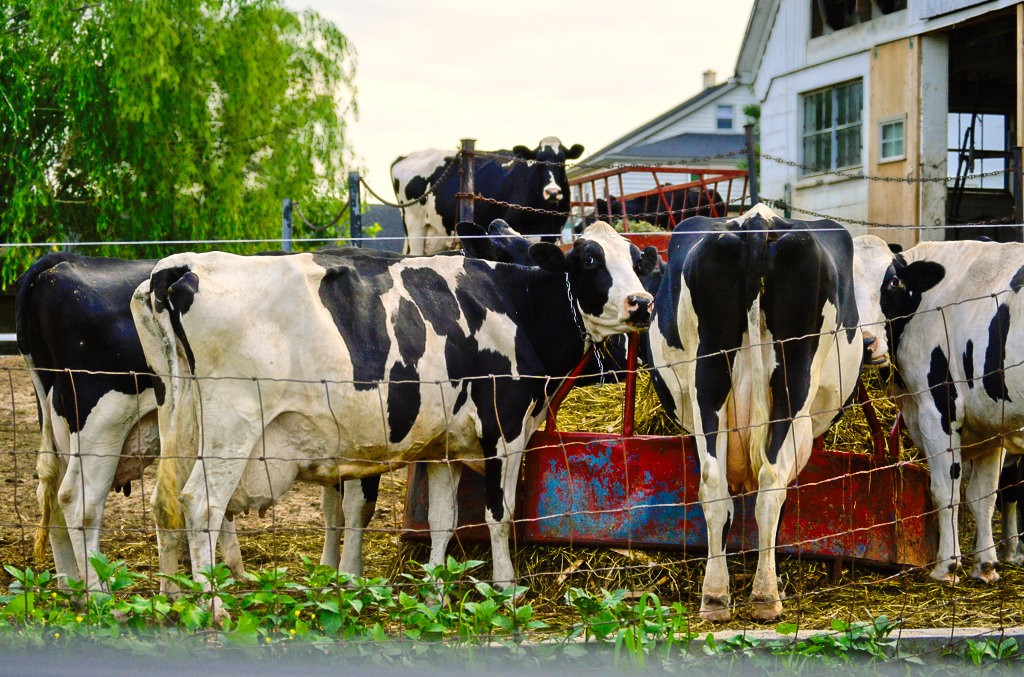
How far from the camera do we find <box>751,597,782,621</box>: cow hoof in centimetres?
587

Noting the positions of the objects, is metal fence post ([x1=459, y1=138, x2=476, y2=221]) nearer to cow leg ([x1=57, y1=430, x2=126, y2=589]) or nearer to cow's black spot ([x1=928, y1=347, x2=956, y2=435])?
cow leg ([x1=57, y1=430, x2=126, y2=589])

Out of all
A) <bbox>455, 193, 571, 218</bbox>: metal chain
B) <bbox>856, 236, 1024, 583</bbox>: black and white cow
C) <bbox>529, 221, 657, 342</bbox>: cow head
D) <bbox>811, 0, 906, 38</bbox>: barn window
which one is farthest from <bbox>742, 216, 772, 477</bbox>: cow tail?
<bbox>811, 0, 906, 38</bbox>: barn window

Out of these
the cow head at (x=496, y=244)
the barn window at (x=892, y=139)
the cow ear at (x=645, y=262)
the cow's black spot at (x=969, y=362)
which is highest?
the barn window at (x=892, y=139)

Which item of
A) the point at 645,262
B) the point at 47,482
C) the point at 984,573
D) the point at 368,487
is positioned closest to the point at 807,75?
the point at 645,262

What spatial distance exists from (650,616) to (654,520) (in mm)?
1788

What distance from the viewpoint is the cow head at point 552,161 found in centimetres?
1232

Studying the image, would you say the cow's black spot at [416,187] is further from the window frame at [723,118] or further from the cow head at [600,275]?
the window frame at [723,118]

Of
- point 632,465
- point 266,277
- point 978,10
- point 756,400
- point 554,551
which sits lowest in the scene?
point 554,551

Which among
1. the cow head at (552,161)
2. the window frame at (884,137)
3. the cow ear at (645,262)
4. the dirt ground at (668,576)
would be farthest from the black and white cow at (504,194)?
the window frame at (884,137)

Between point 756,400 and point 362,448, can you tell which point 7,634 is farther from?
point 756,400

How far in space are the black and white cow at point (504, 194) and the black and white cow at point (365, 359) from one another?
4.64 meters

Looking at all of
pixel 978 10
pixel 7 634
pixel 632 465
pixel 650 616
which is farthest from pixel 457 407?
pixel 978 10

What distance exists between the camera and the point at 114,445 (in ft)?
23.1

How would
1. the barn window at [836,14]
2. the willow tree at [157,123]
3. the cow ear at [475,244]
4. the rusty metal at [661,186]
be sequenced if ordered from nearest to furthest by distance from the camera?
1. the cow ear at [475,244]
2. the rusty metal at [661,186]
3. the willow tree at [157,123]
4. the barn window at [836,14]
